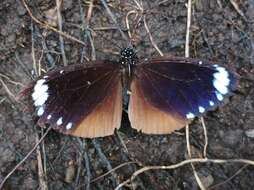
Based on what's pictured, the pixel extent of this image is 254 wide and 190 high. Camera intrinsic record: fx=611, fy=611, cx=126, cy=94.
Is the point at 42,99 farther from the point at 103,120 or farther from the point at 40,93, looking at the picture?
the point at 103,120

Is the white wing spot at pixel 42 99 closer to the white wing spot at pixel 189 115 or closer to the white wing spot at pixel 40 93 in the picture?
the white wing spot at pixel 40 93

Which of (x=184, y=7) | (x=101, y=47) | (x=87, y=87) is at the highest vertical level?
(x=184, y=7)

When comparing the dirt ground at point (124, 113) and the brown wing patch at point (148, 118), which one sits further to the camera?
the dirt ground at point (124, 113)

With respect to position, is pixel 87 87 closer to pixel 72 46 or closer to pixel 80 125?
pixel 80 125

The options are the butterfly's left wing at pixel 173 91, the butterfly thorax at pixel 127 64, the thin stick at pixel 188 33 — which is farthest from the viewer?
the thin stick at pixel 188 33

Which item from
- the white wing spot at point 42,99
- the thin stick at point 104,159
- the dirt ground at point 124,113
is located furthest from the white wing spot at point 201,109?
the white wing spot at point 42,99

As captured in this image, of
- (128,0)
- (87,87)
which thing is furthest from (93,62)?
(128,0)
